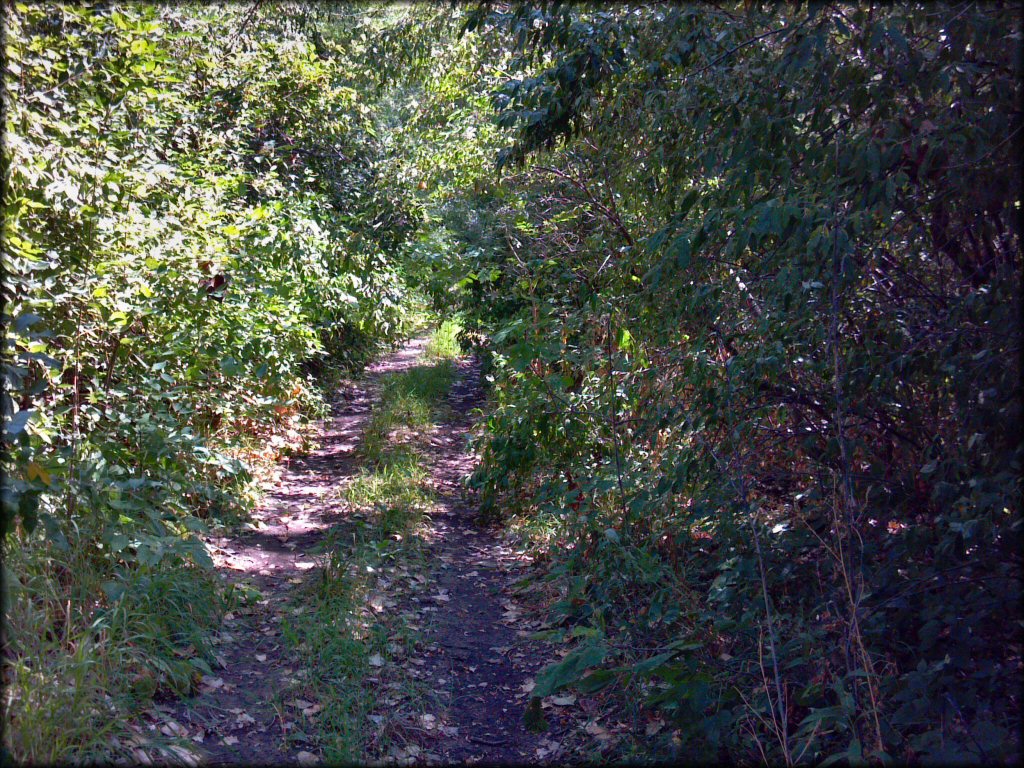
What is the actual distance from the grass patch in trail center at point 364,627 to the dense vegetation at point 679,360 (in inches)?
25.2

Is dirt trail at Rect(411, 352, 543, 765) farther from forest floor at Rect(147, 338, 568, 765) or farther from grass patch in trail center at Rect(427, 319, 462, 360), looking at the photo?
grass patch in trail center at Rect(427, 319, 462, 360)

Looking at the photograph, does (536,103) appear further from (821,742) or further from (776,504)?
(821,742)

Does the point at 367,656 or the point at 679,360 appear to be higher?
the point at 679,360

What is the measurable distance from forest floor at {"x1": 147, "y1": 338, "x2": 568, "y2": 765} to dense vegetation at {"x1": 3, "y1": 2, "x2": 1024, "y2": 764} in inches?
11.4

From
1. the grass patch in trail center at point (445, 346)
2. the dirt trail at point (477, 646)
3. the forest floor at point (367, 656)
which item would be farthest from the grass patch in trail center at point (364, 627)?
the grass patch in trail center at point (445, 346)

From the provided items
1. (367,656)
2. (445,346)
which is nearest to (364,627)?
(367,656)

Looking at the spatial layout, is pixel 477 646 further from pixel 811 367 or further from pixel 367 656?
pixel 811 367

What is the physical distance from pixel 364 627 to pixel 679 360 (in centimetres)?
241

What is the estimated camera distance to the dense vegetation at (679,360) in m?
2.92

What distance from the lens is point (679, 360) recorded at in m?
4.52

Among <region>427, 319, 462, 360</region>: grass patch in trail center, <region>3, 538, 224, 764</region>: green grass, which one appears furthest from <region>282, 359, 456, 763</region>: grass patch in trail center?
<region>427, 319, 462, 360</region>: grass patch in trail center

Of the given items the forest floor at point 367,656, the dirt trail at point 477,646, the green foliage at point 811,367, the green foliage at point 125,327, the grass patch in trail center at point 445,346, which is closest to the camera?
the green foliage at point 811,367

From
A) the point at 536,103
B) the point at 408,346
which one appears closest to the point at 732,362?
the point at 536,103

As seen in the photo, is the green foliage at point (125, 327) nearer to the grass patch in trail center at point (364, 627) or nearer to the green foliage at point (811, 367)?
the grass patch in trail center at point (364, 627)
